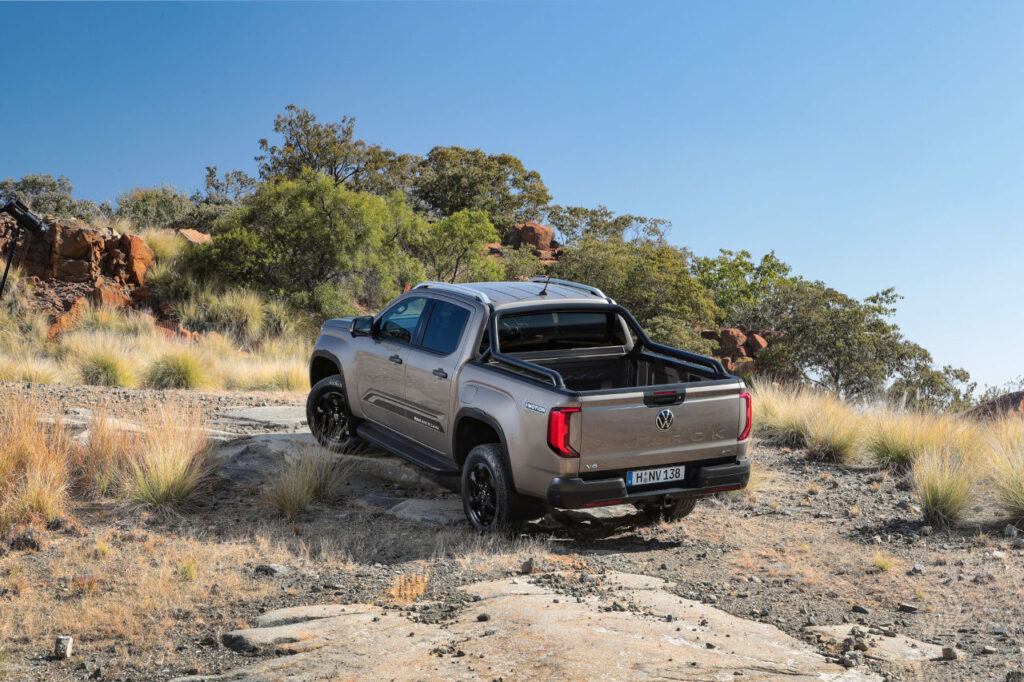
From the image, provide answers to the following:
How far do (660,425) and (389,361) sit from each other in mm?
2826

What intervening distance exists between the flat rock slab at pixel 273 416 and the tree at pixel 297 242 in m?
11.6

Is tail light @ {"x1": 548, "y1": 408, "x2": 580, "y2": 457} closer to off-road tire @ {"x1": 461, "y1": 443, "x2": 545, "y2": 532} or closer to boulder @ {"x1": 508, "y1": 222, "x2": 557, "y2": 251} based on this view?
off-road tire @ {"x1": 461, "y1": 443, "x2": 545, "y2": 532}

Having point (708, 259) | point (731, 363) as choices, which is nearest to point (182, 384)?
point (731, 363)

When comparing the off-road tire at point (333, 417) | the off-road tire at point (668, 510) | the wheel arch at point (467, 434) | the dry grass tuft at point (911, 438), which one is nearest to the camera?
the wheel arch at point (467, 434)

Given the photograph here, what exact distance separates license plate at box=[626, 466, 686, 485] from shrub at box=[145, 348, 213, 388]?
34.7 feet

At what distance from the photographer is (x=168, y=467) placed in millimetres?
8086

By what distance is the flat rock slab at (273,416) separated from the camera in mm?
11452

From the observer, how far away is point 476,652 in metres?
4.68

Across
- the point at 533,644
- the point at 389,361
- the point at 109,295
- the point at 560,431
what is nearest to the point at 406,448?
the point at 389,361

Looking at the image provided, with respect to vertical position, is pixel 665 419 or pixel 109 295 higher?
pixel 109 295

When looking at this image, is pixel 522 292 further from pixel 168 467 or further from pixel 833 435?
pixel 833 435

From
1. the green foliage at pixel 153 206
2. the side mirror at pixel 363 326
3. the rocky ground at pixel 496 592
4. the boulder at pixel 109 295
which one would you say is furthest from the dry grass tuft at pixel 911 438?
the green foliage at pixel 153 206

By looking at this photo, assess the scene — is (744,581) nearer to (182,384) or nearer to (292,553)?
(292,553)

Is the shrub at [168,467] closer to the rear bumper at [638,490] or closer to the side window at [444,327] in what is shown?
the side window at [444,327]
